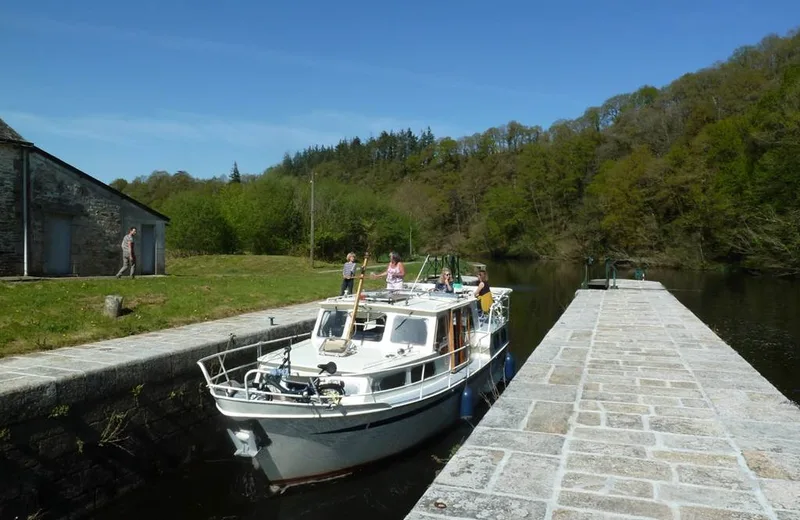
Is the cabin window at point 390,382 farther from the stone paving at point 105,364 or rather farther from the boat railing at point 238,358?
the stone paving at point 105,364

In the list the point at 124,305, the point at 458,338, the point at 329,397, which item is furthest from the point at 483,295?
the point at 124,305

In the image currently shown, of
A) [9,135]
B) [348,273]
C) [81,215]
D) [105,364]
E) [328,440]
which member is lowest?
[328,440]

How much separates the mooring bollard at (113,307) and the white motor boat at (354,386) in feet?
9.00

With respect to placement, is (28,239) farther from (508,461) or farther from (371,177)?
(371,177)

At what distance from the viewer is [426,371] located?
9375mm

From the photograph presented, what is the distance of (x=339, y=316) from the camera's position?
33.7ft

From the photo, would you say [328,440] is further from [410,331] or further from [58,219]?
[58,219]

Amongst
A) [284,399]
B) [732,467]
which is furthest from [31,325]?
[732,467]

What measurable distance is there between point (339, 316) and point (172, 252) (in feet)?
132

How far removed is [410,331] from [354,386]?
1786 mm

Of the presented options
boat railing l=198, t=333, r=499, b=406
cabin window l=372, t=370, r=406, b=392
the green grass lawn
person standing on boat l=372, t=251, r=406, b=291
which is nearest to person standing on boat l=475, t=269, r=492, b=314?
person standing on boat l=372, t=251, r=406, b=291

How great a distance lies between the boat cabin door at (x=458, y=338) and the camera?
10094 millimetres

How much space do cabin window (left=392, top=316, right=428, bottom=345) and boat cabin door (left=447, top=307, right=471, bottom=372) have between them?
59 centimetres

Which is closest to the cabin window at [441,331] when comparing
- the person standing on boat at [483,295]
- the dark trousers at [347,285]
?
the person standing on boat at [483,295]
